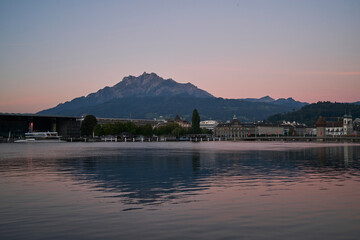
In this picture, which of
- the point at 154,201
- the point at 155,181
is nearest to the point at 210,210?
the point at 154,201

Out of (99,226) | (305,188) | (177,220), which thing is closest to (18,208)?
(99,226)

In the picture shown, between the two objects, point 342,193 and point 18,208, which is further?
point 342,193

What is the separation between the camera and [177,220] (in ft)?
61.6

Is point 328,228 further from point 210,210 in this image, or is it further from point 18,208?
point 18,208

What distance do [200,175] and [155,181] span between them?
6217 mm

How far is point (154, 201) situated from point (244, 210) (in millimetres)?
5051

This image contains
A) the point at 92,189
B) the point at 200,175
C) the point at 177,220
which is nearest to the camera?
the point at 177,220

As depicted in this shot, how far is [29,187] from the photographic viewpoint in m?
30.5

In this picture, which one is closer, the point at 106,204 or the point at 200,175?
the point at 106,204

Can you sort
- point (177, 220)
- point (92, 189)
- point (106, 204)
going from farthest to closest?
point (92, 189)
point (106, 204)
point (177, 220)

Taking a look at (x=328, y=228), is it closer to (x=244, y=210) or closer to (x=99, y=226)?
(x=244, y=210)

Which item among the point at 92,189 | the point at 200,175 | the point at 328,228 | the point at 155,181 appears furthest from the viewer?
the point at 200,175

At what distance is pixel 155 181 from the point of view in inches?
1348

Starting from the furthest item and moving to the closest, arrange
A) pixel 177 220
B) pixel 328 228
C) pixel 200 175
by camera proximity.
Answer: pixel 200 175, pixel 177 220, pixel 328 228
